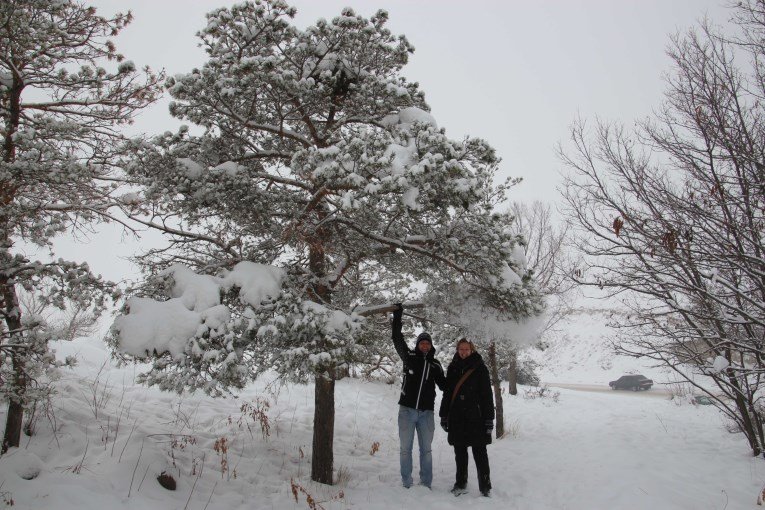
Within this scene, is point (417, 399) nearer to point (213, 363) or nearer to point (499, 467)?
point (499, 467)

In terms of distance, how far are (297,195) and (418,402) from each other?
3407mm

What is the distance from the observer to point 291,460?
6.65 metres

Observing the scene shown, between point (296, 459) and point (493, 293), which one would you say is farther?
point (296, 459)

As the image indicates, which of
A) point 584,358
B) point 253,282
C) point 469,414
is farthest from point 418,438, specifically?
point 584,358

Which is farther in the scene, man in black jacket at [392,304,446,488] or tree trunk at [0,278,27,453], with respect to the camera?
man in black jacket at [392,304,446,488]

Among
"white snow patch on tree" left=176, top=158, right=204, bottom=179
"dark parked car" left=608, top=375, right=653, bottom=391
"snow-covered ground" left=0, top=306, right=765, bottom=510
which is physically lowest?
"dark parked car" left=608, top=375, right=653, bottom=391

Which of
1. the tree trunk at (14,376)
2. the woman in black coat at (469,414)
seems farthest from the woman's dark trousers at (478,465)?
the tree trunk at (14,376)

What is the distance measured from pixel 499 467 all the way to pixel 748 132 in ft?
18.6

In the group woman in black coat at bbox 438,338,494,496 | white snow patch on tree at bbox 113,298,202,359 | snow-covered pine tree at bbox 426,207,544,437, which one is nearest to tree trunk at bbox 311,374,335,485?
woman in black coat at bbox 438,338,494,496

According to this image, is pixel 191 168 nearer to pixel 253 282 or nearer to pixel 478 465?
pixel 253 282

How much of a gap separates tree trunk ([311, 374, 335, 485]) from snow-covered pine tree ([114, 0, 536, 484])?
16mm

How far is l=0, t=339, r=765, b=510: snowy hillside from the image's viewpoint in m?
4.51

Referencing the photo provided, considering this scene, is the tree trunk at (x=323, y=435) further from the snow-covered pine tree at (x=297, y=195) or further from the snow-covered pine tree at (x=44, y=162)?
the snow-covered pine tree at (x=44, y=162)

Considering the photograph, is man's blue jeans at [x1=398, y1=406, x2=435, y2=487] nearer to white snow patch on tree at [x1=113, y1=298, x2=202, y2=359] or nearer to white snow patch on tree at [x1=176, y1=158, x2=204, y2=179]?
white snow patch on tree at [x1=113, y1=298, x2=202, y2=359]
